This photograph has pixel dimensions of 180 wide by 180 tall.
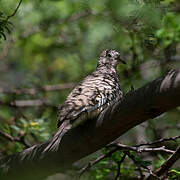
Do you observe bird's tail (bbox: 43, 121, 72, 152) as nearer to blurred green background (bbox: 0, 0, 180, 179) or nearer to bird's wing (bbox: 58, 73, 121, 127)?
bird's wing (bbox: 58, 73, 121, 127)

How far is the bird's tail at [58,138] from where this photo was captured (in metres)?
3.61

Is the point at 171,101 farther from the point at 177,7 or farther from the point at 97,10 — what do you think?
the point at 97,10

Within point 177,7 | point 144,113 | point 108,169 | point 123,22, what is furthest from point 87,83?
point 177,7

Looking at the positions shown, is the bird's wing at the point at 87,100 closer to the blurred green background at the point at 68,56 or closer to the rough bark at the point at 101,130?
the rough bark at the point at 101,130

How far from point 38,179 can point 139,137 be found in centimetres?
384

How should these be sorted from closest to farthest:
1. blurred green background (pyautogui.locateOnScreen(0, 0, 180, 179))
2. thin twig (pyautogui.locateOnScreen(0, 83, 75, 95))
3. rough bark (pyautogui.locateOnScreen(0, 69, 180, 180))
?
1. rough bark (pyautogui.locateOnScreen(0, 69, 180, 180))
2. blurred green background (pyautogui.locateOnScreen(0, 0, 180, 179))
3. thin twig (pyautogui.locateOnScreen(0, 83, 75, 95))

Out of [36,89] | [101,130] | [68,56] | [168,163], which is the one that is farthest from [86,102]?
[68,56]

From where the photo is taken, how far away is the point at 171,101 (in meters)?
2.85

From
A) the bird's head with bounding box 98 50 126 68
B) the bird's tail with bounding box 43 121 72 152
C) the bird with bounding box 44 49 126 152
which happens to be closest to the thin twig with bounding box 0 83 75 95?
the bird's head with bounding box 98 50 126 68

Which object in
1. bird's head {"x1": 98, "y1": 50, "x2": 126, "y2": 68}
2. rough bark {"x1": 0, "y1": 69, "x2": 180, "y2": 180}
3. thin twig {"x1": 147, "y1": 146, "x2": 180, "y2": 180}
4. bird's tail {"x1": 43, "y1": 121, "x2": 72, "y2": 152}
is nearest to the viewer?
rough bark {"x1": 0, "y1": 69, "x2": 180, "y2": 180}

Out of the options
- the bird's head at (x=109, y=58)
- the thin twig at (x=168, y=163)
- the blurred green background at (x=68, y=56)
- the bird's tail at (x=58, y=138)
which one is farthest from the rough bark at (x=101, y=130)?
the bird's head at (x=109, y=58)

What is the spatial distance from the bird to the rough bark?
111 mm

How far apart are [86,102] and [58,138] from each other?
1.41 feet

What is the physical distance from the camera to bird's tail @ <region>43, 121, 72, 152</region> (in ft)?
11.8
